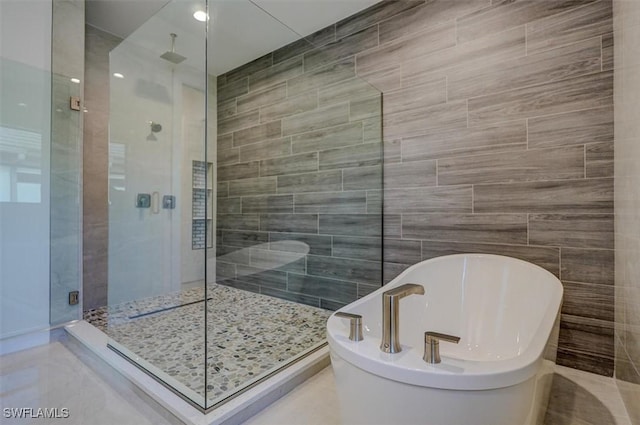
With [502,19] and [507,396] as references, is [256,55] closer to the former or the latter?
[502,19]

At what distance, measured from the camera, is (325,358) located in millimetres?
1698

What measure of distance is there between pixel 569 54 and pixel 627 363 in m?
1.51

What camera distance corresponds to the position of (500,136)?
180 centimetres

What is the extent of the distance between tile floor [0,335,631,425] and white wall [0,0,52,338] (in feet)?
1.22

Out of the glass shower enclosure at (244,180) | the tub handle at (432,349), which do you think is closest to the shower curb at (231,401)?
the glass shower enclosure at (244,180)

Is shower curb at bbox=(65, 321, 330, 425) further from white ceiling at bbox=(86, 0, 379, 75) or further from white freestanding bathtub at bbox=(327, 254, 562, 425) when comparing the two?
white ceiling at bbox=(86, 0, 379, 75)

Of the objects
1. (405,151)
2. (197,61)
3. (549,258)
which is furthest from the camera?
(405,151)

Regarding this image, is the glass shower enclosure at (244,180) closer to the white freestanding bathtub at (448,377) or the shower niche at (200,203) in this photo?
the shower niche at (200,203)

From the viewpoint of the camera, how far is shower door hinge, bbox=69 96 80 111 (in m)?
2.17

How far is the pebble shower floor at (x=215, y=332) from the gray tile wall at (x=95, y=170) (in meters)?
0.26

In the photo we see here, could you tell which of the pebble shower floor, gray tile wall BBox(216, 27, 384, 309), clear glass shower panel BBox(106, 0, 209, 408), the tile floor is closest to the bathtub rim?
the tile floor

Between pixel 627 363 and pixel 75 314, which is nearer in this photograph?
pixel 627 363

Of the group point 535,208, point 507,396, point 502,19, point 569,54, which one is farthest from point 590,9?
point 507,396

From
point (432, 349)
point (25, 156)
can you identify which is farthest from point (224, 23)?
Answer: point (432, 349)
